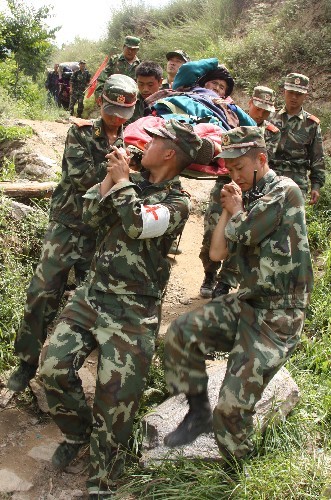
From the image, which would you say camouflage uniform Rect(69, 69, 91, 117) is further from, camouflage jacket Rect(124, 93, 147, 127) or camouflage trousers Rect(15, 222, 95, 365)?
→ camouflage trousers Rect(15, 222, 95, 365)

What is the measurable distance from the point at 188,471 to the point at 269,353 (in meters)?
0.82

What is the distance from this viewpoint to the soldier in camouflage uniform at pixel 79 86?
1470 centimetres

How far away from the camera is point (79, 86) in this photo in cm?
1480

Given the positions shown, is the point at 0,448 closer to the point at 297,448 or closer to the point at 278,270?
the point at 297,448

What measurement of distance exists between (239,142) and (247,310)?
0.90m

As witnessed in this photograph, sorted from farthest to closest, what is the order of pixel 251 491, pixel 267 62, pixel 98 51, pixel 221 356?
pixel 98 51, pixel 267 62, pixel 221 356, pixel 251 491

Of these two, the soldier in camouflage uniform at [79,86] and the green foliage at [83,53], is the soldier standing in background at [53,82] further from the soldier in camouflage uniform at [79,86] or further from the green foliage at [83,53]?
the green foliage at [83,53]

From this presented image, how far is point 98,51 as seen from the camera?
65.5 feet

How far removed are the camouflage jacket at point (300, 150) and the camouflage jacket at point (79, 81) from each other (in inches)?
360

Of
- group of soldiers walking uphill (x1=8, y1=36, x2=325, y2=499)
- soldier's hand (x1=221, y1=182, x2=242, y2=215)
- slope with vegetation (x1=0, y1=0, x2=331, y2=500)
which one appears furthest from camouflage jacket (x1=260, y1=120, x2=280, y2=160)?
soldier's hand (x1=221, y1=182, x2=242, y2=215)

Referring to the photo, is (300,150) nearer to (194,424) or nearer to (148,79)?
(148,79)

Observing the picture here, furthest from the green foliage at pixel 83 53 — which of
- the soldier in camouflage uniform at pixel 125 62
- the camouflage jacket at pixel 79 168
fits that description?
the camouflage jacket at pixel 79 168

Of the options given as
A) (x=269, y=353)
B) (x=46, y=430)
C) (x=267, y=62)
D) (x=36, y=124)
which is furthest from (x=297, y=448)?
(x=267, y=62)

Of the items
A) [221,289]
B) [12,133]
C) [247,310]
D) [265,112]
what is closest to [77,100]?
[12,133]
